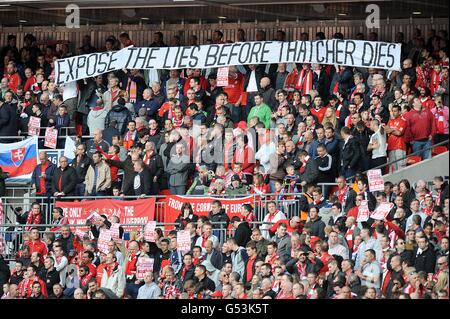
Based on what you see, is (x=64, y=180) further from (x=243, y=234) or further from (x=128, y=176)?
(x=243, y=234)

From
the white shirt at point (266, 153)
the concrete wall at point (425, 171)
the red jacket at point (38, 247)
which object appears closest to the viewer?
the concrete wall at point (425, 171)

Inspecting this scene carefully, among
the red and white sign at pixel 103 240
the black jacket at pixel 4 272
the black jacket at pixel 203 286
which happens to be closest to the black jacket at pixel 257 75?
the red and white sign at pixel 103 240

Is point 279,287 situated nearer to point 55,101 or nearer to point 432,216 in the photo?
point 432,216

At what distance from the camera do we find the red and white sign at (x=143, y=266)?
65.0ft

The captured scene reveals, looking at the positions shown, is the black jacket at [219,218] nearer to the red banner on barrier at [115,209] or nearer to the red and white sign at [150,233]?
the red and white sign at [150,233]

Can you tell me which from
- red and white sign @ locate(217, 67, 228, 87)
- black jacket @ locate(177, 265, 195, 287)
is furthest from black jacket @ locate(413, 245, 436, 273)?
red and white sign @ locate(217, 67, 228, 87)

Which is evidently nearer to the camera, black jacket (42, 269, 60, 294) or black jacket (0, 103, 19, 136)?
black jacket (42, 269, 60, 294)

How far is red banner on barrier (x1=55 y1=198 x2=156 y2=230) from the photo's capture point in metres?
21.0

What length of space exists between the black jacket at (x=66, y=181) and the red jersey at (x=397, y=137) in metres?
4.83

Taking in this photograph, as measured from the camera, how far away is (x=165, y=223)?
2056 cm

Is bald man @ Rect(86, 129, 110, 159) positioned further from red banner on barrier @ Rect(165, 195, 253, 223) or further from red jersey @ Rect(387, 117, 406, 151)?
red jersey @ Rect(387, 117, 406, 151)

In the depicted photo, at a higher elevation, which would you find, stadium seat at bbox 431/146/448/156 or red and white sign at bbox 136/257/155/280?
stadium seat at bbox 431/146/448/156

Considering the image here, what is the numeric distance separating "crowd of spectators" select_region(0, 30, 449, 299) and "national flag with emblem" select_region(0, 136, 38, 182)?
1.42 feet
